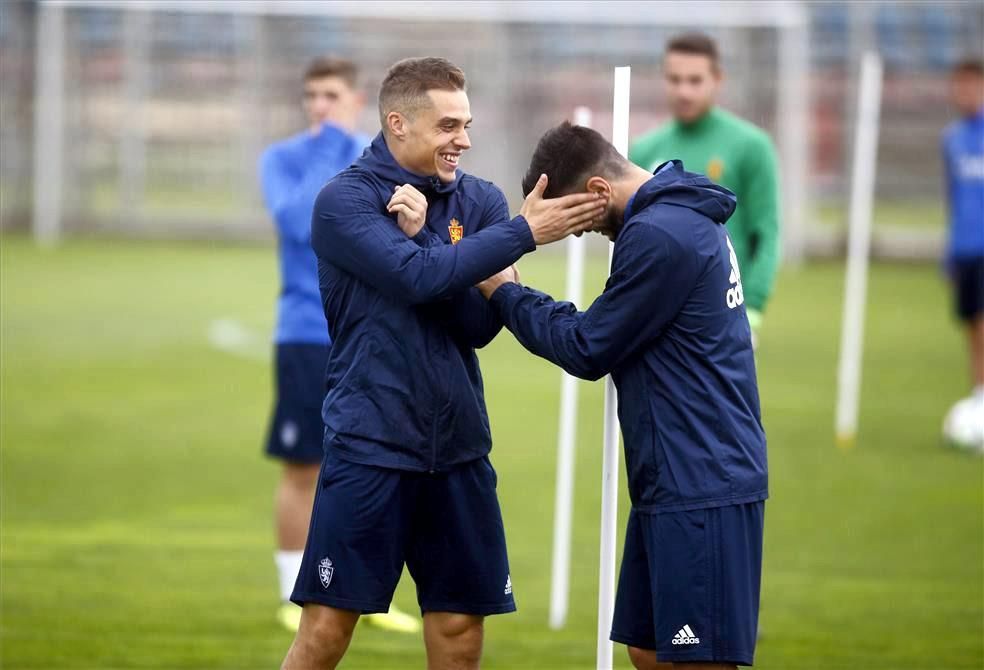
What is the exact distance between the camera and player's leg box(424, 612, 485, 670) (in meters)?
4.45

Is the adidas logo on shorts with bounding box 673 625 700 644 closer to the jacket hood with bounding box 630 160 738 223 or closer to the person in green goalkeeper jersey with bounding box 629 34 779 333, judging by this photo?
the jacket hood with bounding box 630 160 738 223

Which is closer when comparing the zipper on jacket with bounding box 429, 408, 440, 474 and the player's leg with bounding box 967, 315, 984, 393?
the zipper on jacket with bounding box 429, 408, 440, 474

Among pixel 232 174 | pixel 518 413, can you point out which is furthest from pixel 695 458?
pixel 232 174

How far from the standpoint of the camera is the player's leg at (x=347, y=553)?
4.32m

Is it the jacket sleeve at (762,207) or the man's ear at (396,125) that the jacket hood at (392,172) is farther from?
the jacket sleeve at (762,207)

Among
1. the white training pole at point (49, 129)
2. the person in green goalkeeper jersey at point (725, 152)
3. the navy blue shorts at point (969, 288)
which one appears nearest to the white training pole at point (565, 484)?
the person in green goalkeeper jersey at point (725, 152)

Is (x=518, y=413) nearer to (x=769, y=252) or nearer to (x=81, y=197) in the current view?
(x=769, y=252)

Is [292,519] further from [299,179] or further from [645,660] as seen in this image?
[645,660]

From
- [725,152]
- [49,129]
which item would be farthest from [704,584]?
[49,129]

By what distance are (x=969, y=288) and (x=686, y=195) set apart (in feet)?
26.2

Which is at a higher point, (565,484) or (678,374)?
(678,374)

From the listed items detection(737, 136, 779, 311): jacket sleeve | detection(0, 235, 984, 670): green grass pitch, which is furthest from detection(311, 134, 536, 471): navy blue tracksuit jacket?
detection(737, 136, 779, 311): jacket sleeve

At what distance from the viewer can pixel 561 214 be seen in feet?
13.3

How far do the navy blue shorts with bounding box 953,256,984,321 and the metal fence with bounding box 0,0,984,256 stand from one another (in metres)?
12.6
